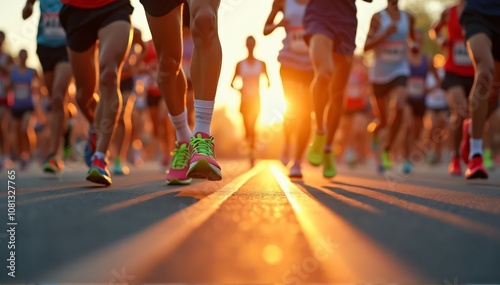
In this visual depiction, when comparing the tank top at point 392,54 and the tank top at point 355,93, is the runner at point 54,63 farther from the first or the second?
the tank top at point 355,93

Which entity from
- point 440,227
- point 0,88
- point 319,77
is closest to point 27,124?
point 0,88

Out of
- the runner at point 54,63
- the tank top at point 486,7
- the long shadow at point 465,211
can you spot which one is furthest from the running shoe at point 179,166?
the tank top at point 486,7

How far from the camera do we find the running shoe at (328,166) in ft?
20.3

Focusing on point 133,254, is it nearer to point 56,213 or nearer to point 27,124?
point 56,213

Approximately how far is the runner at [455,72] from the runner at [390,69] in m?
0.90

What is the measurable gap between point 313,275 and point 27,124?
35.9ft

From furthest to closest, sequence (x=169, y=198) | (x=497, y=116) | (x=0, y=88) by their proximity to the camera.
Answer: (x=497, y=116)
(x=0, y=88)
(x=169, y=198)

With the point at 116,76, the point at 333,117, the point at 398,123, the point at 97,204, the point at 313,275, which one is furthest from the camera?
the point at 398,123

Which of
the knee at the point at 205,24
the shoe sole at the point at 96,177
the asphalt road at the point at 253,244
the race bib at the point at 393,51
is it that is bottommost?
the asphalt road at the point at 253,244

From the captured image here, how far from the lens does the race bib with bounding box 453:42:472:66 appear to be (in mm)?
7707

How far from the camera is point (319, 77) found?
556 cm

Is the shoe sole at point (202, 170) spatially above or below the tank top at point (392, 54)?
below

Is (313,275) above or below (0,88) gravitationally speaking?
below

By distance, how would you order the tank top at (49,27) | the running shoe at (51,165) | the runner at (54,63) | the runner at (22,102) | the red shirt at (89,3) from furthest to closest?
the runner at (22,102) → the tank top at (49,27) → the runner at (54,63) → the running shoe at (51,165) → the red shirt at (89,3)
